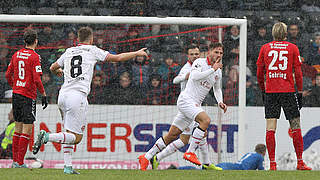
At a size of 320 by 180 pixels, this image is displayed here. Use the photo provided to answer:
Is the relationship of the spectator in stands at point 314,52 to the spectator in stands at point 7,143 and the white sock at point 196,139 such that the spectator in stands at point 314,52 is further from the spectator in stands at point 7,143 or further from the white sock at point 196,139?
the spectator in stands at point 7,143

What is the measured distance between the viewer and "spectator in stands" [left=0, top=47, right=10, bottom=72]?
11.8 m

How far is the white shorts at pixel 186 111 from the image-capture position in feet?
28.5

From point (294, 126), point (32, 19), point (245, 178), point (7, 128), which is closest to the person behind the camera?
point (245, 178)

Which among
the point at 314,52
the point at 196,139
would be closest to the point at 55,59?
the point at 196,139

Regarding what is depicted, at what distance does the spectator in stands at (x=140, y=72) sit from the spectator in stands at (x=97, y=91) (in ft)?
2.03

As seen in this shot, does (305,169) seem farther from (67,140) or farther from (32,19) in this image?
(32,19)

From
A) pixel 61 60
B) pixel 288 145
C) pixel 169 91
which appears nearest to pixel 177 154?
pixel 169 91

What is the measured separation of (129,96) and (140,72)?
0.52m

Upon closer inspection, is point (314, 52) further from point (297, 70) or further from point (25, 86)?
point (25, 86)

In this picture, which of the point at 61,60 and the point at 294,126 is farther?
the point at 294,126

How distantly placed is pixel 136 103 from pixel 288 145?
9.87ft

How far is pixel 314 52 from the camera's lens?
1320 cm

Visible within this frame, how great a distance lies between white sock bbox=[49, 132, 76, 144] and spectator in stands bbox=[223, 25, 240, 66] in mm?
5125

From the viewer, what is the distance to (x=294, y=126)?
8.51m
